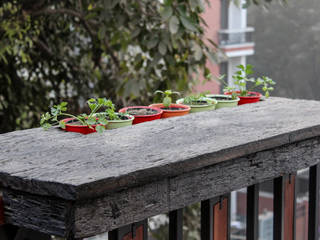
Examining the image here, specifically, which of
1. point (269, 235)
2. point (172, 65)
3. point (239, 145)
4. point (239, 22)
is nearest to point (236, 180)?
point (239, 145)

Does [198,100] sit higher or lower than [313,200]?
higher

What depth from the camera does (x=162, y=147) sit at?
713 mm

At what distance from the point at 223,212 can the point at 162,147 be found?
0.17m

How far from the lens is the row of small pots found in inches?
33.5

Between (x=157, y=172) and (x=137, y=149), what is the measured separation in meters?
0.09

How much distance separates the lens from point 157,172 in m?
0.62

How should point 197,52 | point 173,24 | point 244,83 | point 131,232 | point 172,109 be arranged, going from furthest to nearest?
1. point 197,52
2. point 173,24
3. point 244,83
4. point 172,109
5. point 131,232

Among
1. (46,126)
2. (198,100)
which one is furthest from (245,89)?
(46,126)

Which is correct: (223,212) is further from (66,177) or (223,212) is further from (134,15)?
(134,15)

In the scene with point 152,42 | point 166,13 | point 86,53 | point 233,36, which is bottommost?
Answer: point 233,36

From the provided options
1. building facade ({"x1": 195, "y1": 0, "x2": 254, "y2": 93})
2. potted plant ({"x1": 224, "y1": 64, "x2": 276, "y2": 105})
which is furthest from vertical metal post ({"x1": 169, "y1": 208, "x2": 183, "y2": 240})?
building facade ({"x1": 195, "y1": 0, "x2": 254, "y2": 93})

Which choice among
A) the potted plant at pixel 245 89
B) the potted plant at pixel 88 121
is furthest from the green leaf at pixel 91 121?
the potted plant at pixel 245 89

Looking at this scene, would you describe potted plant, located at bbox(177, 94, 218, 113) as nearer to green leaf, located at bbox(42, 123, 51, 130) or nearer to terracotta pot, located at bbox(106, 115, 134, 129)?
terracotta pot, located at bbox(106, 115, 134, 129)

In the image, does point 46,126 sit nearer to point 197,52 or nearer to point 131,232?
point 131,232
